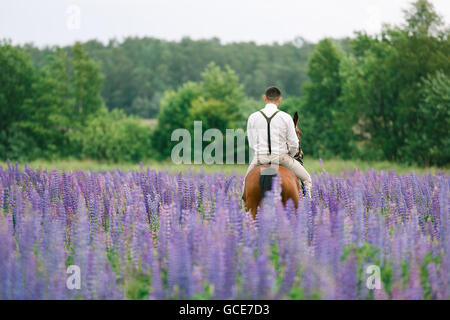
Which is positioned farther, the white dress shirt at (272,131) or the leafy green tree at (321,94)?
the leafy green tree at (321,94)

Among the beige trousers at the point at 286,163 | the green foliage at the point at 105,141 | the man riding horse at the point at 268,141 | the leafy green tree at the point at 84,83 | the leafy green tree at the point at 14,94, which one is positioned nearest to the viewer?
the man riding horse at the point at 268,141

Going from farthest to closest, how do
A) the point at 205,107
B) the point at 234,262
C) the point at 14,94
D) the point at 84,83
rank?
the point at 84,83 < the point at 14,94 < the point at 205,107 < the point at 234,262

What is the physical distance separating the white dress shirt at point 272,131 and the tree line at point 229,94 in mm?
15892

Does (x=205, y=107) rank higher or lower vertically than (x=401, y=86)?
higher

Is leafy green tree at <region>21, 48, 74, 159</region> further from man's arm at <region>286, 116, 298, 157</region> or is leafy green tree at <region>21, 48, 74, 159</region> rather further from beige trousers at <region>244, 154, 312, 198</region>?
man's arm at <region>286, 116, 298, 157</region>

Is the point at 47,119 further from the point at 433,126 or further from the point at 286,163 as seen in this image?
the point at 286,163

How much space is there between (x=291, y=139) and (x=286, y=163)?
1.07ft

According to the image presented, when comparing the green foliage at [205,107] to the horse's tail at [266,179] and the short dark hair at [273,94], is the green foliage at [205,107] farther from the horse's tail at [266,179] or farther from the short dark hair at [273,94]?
the horse's tail at [266,179]

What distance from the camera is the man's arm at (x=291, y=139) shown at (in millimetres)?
5816

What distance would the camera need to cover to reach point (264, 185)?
220 inches

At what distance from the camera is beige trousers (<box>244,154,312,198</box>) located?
586 centimetres

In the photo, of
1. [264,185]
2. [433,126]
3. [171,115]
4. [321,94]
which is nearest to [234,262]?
[264,185]

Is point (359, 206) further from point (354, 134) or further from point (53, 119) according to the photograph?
point (53, 119)

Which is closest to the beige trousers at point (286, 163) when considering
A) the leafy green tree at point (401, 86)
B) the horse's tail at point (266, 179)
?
the horse's tail at point (266, 179)
